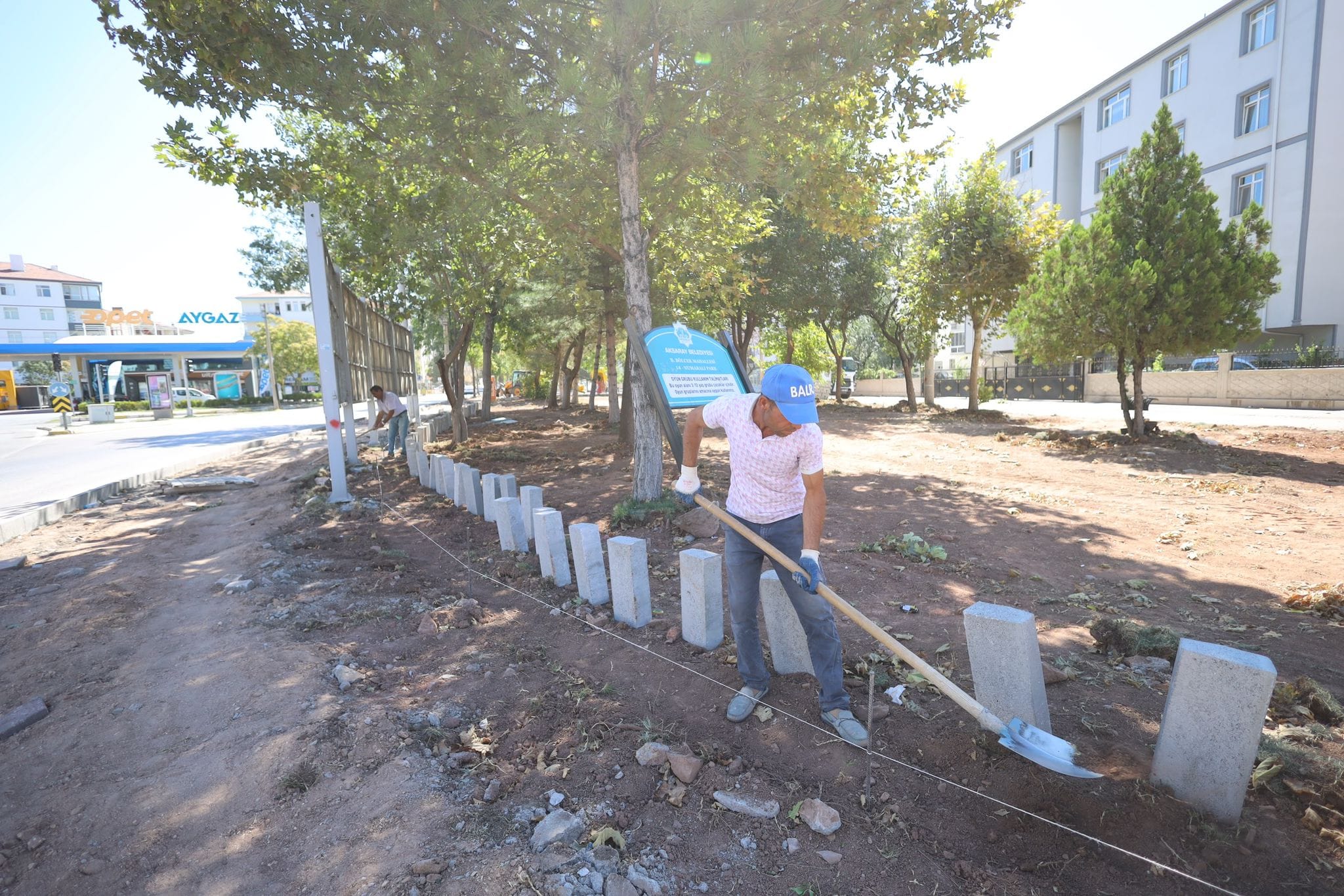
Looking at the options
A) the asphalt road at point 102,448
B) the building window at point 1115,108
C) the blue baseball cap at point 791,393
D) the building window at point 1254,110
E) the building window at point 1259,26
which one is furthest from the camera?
the building window at point 1115,108

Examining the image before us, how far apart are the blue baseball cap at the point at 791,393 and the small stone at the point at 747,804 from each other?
161 centimetres

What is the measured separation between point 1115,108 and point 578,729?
37375 millimetres

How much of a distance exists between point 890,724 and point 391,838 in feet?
7.23

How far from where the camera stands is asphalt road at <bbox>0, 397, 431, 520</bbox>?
35.2 ft

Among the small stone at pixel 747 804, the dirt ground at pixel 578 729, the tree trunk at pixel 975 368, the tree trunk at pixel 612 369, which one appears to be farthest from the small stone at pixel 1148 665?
the tree trunk at pixel 975 368

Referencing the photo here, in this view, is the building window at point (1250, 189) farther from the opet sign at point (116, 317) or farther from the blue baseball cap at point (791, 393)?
the opet sign at point (116, 317)

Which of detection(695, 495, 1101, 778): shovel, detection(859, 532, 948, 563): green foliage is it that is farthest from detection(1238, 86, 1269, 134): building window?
detection(695, 495, 1101, 778): shovel

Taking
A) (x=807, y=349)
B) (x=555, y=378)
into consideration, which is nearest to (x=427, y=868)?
(x=555, y=378)

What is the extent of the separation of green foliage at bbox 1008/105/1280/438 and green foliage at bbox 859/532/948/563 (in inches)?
353

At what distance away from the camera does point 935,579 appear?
5.28 metres

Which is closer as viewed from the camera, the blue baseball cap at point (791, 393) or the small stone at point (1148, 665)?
Result: the blue baseball cap at point (791, 393)

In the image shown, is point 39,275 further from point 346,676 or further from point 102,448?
point 346,676

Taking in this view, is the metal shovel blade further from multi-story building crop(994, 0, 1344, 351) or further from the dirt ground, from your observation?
multi-story building crop(994, 0, 1344, 351)

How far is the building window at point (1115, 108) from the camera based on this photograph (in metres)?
29.0
